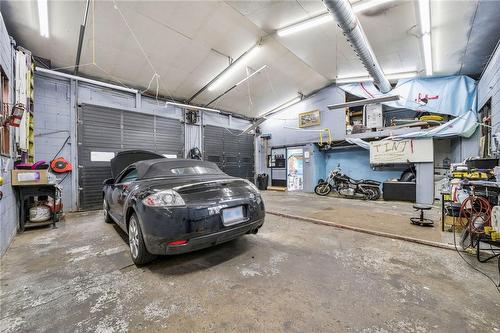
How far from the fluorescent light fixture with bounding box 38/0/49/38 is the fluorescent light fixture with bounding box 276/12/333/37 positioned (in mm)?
4517

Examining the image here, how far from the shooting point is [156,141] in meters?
6.75

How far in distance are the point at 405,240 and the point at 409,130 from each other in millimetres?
4859

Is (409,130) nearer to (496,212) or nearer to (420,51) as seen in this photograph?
(420,51)

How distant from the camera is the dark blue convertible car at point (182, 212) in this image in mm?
1871

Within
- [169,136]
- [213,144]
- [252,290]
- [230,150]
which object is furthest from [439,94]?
[169,136]

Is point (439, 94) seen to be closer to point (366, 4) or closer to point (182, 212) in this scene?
point (366, 4)

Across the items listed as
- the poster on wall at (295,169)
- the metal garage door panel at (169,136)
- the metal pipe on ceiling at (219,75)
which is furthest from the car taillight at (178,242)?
the poster on wall at (295,169)

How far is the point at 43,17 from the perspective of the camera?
365 cm

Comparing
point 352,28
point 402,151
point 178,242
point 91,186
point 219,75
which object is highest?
point 219,75

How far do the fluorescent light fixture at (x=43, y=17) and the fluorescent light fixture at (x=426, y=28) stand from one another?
254 inches

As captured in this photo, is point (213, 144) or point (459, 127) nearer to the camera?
point (459, 127)

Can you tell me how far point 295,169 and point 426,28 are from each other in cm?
638

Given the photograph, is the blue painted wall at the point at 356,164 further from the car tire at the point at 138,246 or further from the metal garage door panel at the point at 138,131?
the car tire at the point at 138,246

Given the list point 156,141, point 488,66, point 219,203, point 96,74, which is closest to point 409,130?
point 488,66
